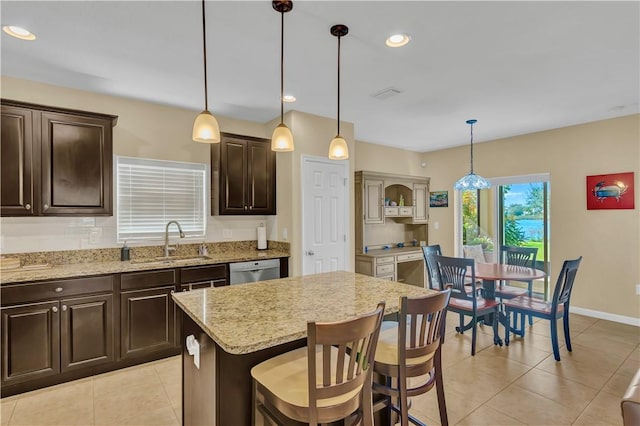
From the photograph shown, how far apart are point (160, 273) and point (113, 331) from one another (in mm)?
631

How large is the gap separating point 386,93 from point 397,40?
1075 mm

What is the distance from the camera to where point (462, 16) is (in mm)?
2119

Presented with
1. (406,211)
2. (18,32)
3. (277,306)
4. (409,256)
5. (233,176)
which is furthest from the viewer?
(406,211)

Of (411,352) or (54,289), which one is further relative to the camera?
(54,289)

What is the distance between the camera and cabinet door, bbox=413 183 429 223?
6039 mm

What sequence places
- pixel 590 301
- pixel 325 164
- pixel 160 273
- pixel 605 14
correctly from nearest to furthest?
pixel 605 14, pixel 160 273, pixel 325 164, pixel 590 301

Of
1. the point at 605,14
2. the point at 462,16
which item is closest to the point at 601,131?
the point at 605,14

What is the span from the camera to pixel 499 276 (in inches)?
143

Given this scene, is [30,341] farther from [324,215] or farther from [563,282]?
[563,282]

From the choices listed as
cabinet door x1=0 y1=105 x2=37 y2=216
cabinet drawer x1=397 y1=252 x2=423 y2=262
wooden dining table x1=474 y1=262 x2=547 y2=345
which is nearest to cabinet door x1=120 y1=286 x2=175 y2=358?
cabinet door x1=0 y1=105 x2=37 y2=216

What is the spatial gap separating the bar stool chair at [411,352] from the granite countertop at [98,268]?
222 cm

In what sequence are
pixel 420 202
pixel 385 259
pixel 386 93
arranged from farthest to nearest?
pixel 420 202 < pixel 385 259 < pixel 386 93

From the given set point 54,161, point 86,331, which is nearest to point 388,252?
point 86,331

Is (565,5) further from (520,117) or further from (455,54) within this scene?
(520,117)
